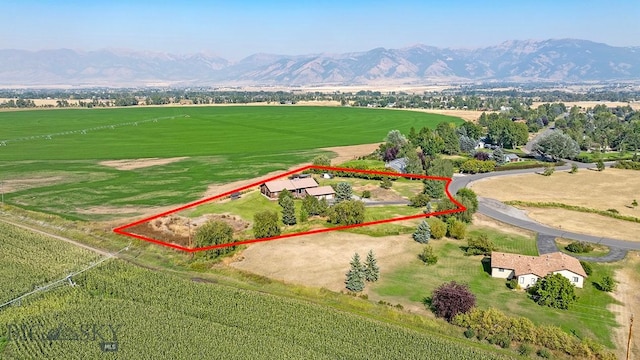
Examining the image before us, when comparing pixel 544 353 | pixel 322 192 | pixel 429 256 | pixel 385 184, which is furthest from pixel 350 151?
pixel 544 353

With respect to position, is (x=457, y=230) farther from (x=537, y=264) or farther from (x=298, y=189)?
(x=298, y=189)

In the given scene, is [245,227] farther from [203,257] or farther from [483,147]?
[483,147]

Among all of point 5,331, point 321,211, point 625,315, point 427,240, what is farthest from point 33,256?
point 625,315

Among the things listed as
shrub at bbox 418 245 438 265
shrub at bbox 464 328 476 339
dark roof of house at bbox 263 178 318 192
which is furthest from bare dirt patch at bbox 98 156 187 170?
shrub at bbox 464 328 476 339

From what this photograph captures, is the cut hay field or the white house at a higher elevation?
the white house

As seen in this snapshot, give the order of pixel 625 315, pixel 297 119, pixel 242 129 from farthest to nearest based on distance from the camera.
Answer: pixel 297 119, pixel 242 129, pixel 625 315

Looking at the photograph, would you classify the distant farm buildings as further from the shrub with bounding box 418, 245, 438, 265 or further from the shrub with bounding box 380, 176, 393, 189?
the shrub with bounding box 418, 245, 438, 265
